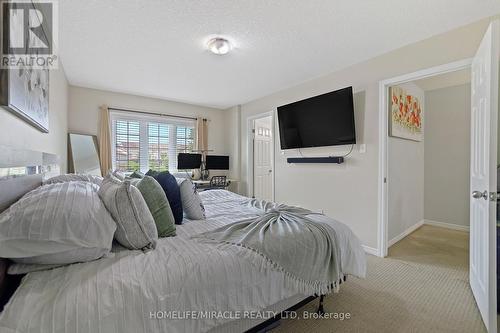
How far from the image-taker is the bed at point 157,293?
825mm

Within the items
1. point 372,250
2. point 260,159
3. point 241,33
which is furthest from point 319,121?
point 260,159

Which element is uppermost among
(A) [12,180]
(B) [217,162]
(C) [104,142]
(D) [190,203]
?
(C) [104,142]

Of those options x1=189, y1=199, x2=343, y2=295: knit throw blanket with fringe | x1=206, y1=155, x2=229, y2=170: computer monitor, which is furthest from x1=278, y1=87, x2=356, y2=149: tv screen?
x1=189, y1=199, x2=343, y2=295: knit throw blanket with fringe

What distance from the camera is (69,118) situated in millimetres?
4008

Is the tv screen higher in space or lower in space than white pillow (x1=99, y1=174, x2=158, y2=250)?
higher

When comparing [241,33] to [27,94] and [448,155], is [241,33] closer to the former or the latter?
[27,94]

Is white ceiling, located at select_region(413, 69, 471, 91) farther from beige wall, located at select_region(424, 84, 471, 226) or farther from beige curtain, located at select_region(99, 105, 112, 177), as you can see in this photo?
beige curtain, located at select_region(99, 105, 112, 177)

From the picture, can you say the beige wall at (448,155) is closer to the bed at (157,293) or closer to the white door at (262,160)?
the white door at (262,160)

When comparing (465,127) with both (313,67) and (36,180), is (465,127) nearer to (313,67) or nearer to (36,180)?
(313,67)

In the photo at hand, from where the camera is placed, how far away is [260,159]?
17.7 ft

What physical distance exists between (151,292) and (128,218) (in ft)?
1.49

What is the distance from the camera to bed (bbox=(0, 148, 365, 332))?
0.82 m

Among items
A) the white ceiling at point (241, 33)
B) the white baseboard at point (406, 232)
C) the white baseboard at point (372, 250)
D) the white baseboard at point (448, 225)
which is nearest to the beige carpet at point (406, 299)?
the white baseboard at point (372, 250)

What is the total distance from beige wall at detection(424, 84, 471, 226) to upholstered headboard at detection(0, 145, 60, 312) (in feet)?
18.1
